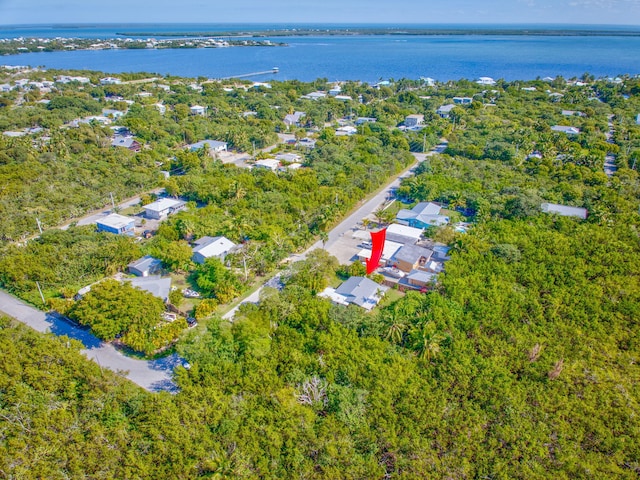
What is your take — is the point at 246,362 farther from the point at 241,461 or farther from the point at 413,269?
the point at 413,269

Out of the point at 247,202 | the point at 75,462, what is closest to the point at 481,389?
the point at 75,462

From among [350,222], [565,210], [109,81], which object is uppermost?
[109,81]

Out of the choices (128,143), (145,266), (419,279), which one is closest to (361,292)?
(419,279)

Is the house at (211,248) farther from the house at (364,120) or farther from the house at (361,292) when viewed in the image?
the house at (364,120)

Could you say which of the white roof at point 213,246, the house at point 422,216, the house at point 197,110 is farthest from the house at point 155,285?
the house at point 197,110

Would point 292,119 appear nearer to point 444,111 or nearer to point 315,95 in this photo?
point 315,95
